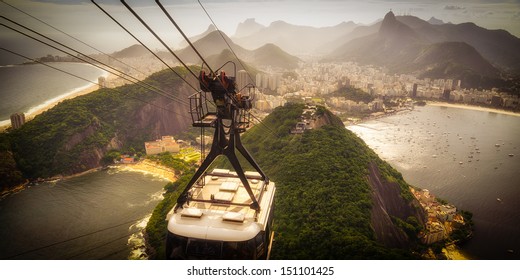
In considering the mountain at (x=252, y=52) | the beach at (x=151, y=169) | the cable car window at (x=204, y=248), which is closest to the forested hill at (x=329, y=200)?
the beach at (x=151, y=169)

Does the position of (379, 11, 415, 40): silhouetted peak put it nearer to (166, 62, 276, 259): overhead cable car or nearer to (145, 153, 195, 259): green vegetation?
(145, 153, 195, 259): green vegetation

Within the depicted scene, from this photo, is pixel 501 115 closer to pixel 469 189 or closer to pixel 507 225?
pixel 469 189

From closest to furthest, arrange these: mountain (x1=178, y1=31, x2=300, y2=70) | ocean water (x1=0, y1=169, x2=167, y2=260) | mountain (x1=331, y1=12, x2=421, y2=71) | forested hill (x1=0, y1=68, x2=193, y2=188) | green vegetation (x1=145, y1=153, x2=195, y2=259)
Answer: green vegetation (x1=145, y1=153, x2=195, y2=259), ocean water (x1=0, y1=169, x2=167, y2=260), forested hill (x1=0, y1=68, x2=193, y2=188), mountain (x1=331, y1=12, x2=421, y2=71), mountain (x1=178, y1=31, x2=300, y2=70)

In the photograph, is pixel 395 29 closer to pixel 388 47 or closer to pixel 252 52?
pixel 388 47

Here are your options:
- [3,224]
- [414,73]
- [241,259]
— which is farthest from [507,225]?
[414,73]

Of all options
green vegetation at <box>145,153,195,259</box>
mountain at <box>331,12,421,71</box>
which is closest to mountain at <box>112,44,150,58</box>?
mountain at <box>331,12,421,71</box>

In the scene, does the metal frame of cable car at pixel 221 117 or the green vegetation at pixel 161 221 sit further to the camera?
the green vegetation at pixel 161 221

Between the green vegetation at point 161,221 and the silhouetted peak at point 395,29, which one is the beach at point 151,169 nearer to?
the green vegetation at point 161,221
